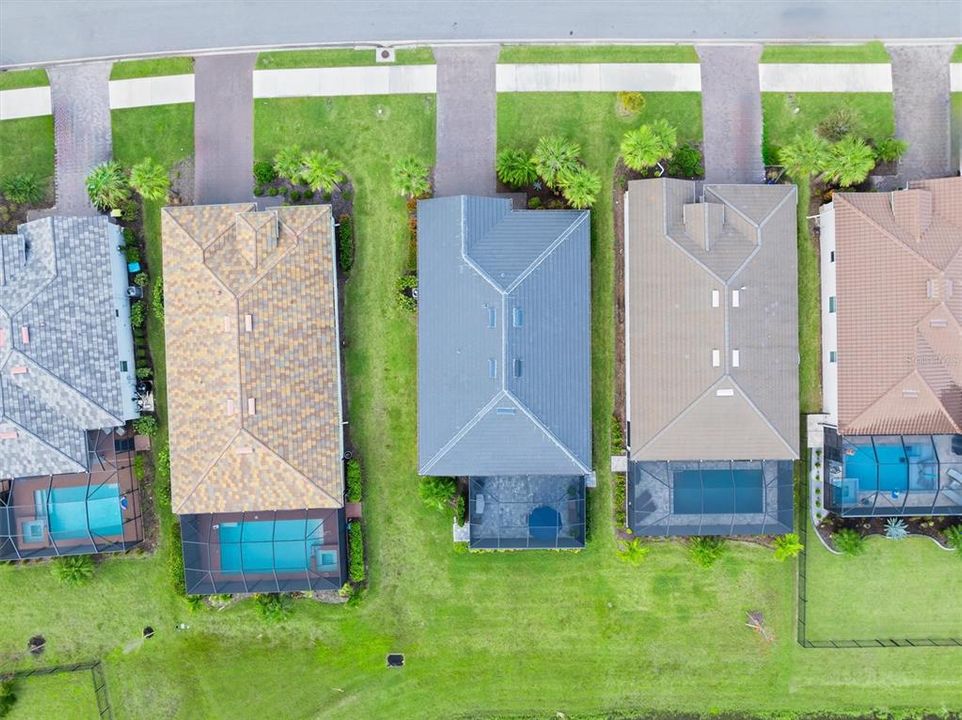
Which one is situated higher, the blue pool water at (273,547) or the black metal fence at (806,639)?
the blue pool water at (273,547)

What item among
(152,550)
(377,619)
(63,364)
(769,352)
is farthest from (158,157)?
(769,352)

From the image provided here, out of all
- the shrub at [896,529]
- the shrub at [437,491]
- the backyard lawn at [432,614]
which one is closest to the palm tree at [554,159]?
the backyard lawn at [432,614]

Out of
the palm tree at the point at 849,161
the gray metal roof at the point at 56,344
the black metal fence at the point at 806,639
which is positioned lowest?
the black metal fence at the point at 806,639

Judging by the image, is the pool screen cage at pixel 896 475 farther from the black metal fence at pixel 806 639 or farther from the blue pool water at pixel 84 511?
the blue pool water at pixel 84 511

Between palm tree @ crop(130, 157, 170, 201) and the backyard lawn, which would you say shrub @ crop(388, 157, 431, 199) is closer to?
the backyard lawn

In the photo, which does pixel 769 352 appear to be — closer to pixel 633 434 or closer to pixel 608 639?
pixel 633 434

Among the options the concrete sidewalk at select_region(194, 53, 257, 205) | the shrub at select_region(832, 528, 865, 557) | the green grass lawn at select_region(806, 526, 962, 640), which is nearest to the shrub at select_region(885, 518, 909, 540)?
the green grass lawn at select_region(806, 526, 962, 640)
